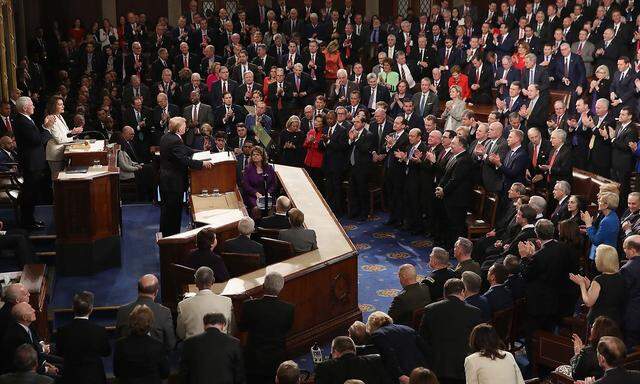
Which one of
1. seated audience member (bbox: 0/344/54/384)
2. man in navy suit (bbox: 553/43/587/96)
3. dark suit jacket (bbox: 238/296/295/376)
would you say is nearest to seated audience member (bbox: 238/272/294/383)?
dark suit jacket (bbox: 238/296/295/376)

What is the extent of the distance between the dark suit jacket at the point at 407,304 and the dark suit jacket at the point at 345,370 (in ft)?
4.44

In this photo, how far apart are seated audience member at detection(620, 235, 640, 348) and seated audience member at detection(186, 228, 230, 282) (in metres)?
3.33

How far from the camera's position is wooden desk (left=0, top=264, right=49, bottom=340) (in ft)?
26.8

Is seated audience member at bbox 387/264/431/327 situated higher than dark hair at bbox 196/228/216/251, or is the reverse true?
dark hair at bbox 196/228/216/251

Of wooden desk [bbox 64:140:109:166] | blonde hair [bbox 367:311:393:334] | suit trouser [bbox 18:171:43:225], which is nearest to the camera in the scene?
blonde hair [bbox 367:311:393:334]

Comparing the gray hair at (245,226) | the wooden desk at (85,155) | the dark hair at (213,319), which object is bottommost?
the dark hair at (213,319)

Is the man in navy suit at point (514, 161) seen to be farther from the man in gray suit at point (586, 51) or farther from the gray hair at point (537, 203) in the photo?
the man in gray suit at point (586, 51)

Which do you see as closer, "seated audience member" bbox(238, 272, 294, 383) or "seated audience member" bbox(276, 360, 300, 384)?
"seated audience member" bbox(276, 360, 300, 384)

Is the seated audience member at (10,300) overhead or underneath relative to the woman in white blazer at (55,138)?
underneath

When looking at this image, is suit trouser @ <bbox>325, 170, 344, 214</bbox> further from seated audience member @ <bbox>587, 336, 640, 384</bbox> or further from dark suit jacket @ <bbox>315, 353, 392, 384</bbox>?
seated audience member @ <bbox>587, 336, 640, 384</bbox>

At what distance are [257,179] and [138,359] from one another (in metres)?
4.91

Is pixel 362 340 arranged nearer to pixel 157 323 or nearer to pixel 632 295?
pixel 157 323

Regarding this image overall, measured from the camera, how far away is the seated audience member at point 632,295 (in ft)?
24.5

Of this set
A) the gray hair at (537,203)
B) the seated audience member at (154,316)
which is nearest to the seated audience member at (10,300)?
the seated audience member at (154,316)
